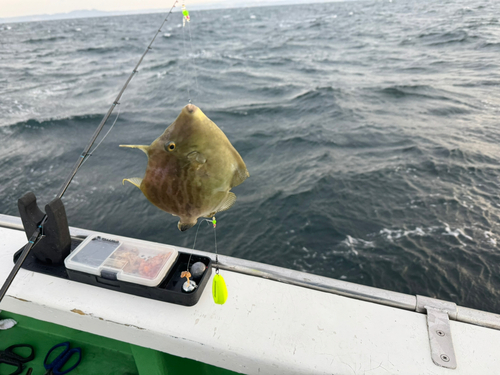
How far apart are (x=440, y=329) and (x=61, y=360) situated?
2792mm

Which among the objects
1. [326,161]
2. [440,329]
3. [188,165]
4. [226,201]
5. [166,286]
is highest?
[188,165]

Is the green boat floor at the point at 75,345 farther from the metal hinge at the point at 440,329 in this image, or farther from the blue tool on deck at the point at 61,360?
the metal hinge at the point at 440,329

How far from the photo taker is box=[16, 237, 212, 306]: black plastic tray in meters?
1.99

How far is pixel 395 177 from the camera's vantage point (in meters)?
6.95

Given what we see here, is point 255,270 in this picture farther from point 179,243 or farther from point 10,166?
point 10,166

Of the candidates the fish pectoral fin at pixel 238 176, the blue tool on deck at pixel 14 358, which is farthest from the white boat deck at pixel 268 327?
the fish pectoral fin at pixel 238 176

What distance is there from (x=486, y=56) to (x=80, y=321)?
1938 centimetres

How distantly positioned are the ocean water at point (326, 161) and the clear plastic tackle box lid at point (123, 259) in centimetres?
334

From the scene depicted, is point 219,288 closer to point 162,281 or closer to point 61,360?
point 162,281

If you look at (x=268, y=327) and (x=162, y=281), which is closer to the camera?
(x=268, y=327)

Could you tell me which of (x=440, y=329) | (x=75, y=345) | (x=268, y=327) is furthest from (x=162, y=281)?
(x=440, y=329)

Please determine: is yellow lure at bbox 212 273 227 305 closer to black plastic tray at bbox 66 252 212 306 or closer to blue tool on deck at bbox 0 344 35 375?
black plastic tray at bbox 66 252 212 306

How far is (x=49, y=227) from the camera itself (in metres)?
2.17

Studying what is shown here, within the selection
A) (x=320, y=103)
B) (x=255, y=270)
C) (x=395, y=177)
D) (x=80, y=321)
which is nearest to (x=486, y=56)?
(x=320, y=103)
